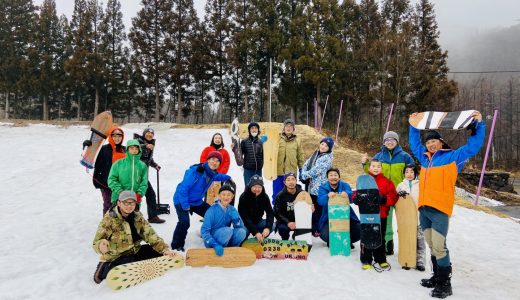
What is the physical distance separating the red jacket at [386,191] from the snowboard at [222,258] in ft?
6.34

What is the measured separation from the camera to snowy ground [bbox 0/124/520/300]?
3.52m

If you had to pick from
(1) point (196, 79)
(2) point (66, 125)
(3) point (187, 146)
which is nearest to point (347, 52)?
(1) point (196, 79)

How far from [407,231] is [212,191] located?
2886 millimetres

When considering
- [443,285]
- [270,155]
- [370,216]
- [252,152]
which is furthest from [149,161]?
[443,285]

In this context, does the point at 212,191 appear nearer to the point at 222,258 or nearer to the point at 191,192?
the point at 191,192

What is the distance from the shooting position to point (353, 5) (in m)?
27.7

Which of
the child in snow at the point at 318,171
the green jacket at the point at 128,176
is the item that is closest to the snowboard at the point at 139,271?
the green jacket at the point at 128,176

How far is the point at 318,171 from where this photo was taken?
5.35m

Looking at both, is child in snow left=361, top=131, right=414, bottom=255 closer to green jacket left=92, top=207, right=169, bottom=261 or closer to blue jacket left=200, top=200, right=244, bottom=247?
blue jacket left=200, top=200, right=244, bottom=247

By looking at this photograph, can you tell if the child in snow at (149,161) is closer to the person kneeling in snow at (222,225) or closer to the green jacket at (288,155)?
the person kneeling in snow at (222,225)

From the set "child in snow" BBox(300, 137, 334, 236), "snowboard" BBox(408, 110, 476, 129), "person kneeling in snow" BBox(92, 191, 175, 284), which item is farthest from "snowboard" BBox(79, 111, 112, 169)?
"snowboard" BBox(408, 110, 476, 129)

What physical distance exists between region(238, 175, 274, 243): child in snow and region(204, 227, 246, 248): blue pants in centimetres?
40

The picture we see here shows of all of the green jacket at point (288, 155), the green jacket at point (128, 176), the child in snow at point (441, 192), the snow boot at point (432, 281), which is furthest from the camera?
the green jacket at point (288, 155)

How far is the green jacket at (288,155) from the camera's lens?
6.21 meters
